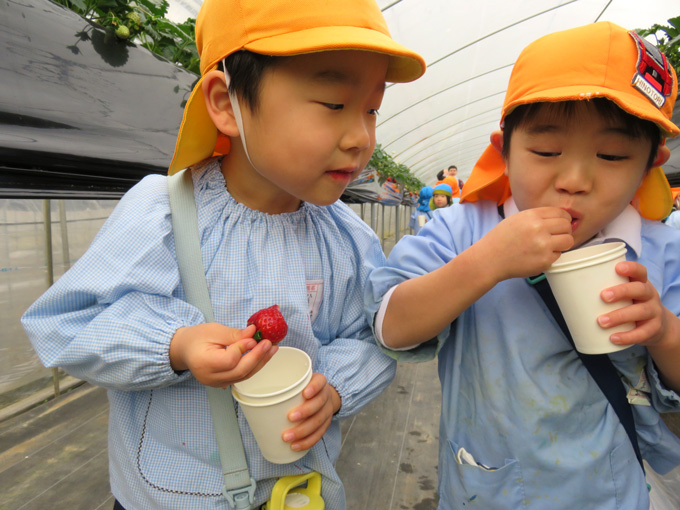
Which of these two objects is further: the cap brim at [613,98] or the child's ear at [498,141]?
the child's ear at [498,141]

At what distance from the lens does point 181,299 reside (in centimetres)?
92

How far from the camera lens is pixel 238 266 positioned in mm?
945

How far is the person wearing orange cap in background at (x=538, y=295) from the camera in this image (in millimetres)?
810

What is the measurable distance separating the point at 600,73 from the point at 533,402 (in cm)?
72

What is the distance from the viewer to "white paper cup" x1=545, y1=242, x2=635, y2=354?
760mm

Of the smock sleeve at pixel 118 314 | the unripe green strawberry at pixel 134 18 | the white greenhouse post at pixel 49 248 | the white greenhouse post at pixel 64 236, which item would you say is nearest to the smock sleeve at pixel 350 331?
the smock sleeve at pixel 118 314

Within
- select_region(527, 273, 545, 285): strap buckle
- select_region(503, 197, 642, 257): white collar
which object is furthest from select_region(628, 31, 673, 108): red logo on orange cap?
select_region(527, 273, 545, 285): strap buckle

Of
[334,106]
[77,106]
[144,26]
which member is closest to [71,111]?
[77,106]

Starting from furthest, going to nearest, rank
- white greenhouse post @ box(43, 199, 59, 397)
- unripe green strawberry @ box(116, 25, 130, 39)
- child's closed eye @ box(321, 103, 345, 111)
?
1. white greenhouse post @ box(43, 199, 59, 397)
2. unripe green strawberry @ box(116, 25, 130, 39)
3. child's closed eye @ box(321, 103, 345, 111)

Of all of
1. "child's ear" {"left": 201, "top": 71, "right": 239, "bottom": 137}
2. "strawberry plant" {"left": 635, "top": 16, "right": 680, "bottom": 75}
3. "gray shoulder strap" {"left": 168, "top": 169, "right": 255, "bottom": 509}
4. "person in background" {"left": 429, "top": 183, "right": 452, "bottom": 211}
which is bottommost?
"person in background" {"left": 429, "top": 183, "right": 452, "bottom": 211}

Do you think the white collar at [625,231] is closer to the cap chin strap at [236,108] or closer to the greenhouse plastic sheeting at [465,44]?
the cap chin strap at [236,108]

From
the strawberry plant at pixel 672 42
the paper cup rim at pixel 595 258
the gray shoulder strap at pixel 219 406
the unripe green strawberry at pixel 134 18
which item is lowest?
the gray shoulder strap at pixel 219 406

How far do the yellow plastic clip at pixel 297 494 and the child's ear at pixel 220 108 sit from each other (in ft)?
2.63

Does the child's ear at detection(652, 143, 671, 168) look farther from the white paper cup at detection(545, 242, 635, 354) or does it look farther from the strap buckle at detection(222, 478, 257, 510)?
the strap buckle at detection(222, 478, 257, 510)
